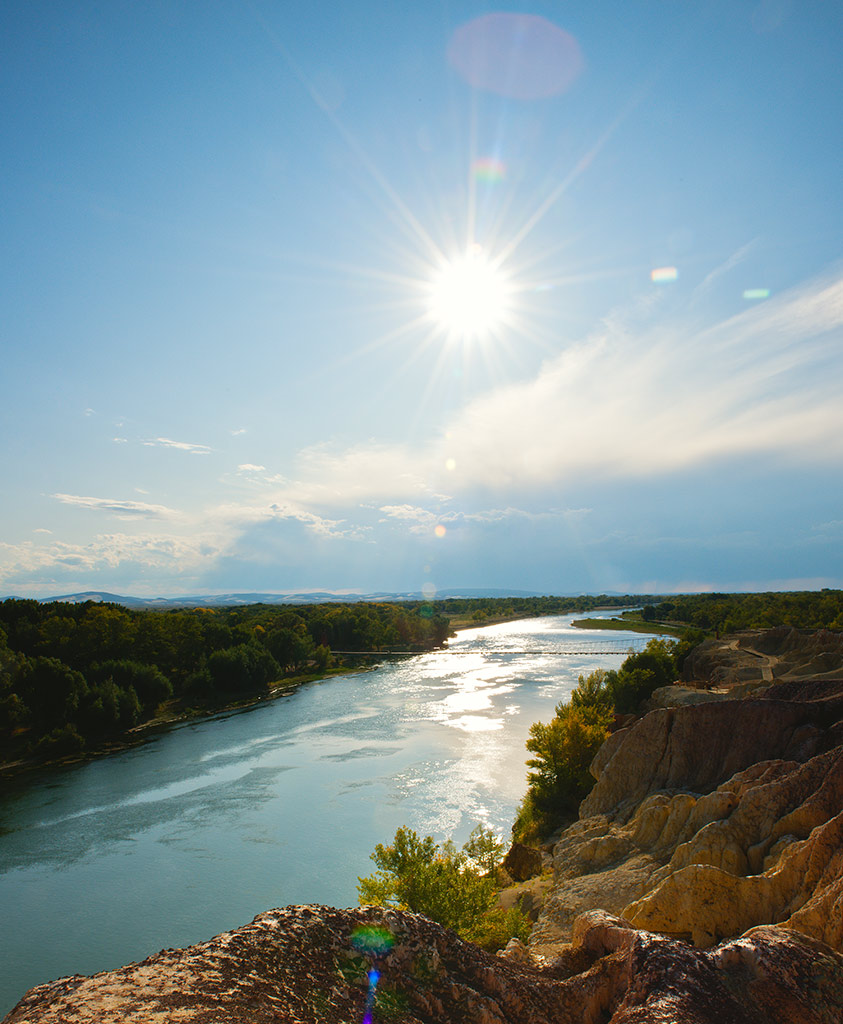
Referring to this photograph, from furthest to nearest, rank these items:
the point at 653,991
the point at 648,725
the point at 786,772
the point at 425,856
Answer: the point at 648,725 < the point at 425,856 < the point at 786,772 < the point at 653,991

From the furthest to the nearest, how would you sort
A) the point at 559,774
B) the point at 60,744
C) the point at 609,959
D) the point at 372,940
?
1. the point at 60,744
2. the point at 559,774
3. the point at 609,959
4. the point at 372,940

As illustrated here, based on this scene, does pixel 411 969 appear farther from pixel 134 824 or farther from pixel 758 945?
pixel 134 824

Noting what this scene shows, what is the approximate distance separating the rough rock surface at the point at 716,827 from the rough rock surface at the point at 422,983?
314 centimetres

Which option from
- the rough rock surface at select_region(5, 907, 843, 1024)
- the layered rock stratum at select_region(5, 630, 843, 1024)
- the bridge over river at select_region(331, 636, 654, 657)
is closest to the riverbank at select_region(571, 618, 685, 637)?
the bridge over river at select_region(331, 636, 654, 657)

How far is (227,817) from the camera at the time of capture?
121 feet

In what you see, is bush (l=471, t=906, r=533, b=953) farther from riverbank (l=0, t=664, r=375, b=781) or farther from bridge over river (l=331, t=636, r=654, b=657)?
bridge over river (l=331, t=636, r=654, b=657)

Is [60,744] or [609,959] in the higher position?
[609,959]

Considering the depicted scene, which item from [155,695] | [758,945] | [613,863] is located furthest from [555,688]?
[758,945]

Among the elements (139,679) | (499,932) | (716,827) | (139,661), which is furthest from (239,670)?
(716,827)

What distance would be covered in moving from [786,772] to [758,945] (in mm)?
11973

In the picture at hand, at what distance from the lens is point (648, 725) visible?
2683 centimetres

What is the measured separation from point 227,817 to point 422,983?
1306 inches

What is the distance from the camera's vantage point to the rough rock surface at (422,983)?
7223mm

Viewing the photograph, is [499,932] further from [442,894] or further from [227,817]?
[227,817]
